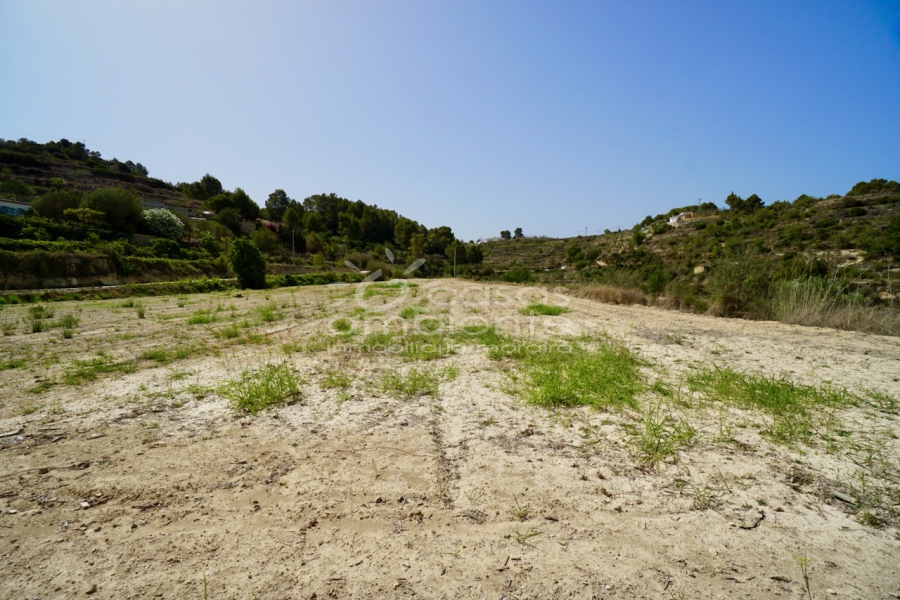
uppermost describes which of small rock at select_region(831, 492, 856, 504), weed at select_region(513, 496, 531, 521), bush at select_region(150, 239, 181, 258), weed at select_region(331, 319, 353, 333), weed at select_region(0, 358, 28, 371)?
bush at select_region(150, 239, 181, 258)

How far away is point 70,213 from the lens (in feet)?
99.6

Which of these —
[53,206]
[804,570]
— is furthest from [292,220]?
[804,570]

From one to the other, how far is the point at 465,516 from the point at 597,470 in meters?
1.06

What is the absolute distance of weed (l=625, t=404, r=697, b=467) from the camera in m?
2.56

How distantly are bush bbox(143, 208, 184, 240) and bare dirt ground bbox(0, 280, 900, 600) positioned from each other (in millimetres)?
39307

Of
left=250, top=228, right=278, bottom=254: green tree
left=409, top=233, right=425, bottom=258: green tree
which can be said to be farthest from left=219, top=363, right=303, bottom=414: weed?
left=409, top=233, right=425, bottom=258: green tree

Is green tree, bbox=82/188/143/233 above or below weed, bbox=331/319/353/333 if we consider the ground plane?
above

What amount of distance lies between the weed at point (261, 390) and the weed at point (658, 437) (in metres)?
3.45

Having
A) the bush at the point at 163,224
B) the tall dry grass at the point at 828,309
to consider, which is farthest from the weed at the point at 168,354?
the bush at the point at 163,224

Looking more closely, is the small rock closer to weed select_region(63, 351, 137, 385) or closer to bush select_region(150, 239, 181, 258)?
weed select_region(63, 351, 137, 385)

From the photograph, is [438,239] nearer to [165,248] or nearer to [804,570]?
[165,248]

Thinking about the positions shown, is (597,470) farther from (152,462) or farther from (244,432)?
(152,462)

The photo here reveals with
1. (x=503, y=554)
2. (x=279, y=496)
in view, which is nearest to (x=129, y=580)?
(x=279, y=496)

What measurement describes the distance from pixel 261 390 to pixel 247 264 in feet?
79.4
